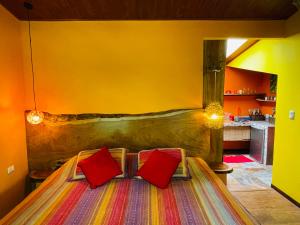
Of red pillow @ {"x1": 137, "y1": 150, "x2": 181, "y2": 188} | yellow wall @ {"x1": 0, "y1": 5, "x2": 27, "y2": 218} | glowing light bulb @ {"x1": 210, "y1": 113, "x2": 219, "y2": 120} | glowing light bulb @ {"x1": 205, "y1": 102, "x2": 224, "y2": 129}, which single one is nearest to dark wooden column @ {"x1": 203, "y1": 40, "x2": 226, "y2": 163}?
glowing light bulb @ {"x1": 205, "y1": 102, "x2": 224, "y2": 129}

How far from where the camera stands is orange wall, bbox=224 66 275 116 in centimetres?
563

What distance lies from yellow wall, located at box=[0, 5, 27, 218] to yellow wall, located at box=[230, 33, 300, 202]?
346cm

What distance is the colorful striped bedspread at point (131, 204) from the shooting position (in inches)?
73.2

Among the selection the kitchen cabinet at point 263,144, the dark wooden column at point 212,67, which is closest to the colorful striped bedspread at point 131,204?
the dark wooden column at point 212,67

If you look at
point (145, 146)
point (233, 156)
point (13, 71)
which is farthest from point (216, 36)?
point (233, 156)

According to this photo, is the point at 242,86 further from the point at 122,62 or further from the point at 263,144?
the point at 122,62

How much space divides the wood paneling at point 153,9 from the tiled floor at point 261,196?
7.94ft

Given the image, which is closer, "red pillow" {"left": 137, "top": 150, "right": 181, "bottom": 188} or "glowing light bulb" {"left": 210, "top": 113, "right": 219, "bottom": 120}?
"red pillow" {"left": 137, "top": 150, "right": 181, "bottom": 188}

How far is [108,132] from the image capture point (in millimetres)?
3250

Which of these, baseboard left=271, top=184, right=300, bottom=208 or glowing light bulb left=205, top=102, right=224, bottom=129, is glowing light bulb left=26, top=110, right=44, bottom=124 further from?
baseboard left=271, top=184, right=300, bottom=208

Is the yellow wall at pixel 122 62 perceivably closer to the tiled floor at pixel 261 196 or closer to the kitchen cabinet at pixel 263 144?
the tiled floor at pixel 261 196

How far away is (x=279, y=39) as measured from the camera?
3.41m

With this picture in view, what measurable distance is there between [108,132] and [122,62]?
0.94 m

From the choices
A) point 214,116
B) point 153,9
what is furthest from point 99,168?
point 153,9
